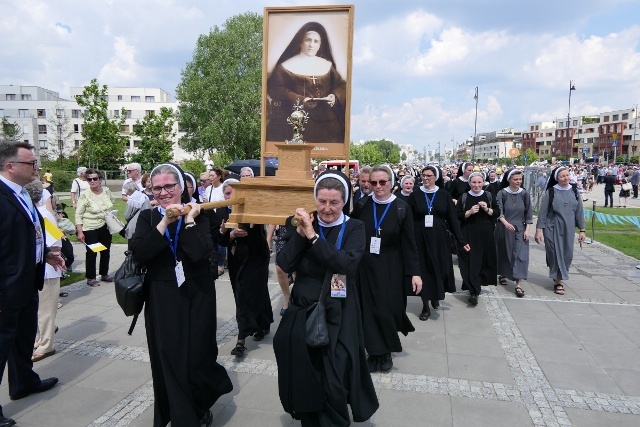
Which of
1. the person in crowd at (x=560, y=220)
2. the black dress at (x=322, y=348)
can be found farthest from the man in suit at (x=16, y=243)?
the person in crowd at (x=560, y=220)

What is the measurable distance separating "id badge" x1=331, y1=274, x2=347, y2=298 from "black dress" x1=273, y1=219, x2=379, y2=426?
4 cm

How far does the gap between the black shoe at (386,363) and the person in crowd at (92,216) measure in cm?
588

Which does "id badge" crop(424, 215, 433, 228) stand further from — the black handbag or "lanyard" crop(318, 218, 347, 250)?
the black handbag

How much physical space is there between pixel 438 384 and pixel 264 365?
182 centimetres

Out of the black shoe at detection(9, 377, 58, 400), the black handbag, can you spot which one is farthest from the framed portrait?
the black shoe at detection(9, 377, 58, 400)

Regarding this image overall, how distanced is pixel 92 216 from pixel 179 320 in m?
Result: 5.88

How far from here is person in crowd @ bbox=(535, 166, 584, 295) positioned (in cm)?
789

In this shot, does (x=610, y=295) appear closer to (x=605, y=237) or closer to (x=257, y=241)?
(x=257, y=241)

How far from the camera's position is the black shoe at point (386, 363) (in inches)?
187

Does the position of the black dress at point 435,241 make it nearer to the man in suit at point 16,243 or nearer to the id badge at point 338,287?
the id badge at point 338,287

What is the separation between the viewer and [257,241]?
17.6ft

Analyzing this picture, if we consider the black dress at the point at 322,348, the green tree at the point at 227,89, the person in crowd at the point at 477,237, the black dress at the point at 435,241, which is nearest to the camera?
the black dress at the point at 322,348

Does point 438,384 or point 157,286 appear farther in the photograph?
point 438,384

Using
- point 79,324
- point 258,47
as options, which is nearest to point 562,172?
point 79,324
